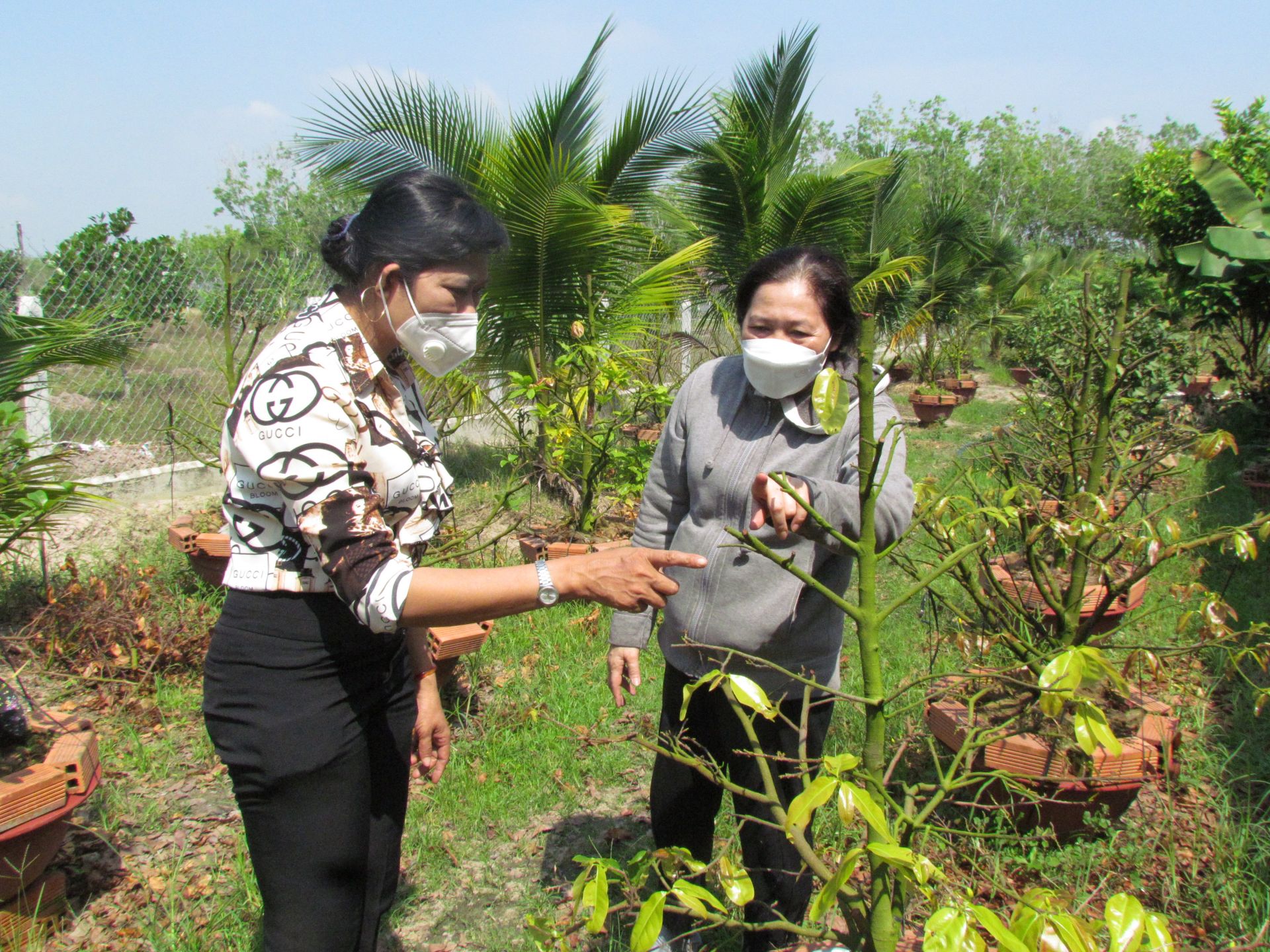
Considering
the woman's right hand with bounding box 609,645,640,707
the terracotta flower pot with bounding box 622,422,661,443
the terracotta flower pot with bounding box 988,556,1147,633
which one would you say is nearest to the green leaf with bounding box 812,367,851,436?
the woman's right hand with bounding box 609,645,640,707

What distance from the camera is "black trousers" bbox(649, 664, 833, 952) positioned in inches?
81.6

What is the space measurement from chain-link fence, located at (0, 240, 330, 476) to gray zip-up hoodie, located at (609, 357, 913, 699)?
4436 mm

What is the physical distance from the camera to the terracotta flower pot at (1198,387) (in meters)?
9.17

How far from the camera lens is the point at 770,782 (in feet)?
4.91

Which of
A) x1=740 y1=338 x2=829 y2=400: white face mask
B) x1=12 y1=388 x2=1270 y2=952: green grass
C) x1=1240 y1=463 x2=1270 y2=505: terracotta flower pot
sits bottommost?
x1=12 y1=388 x2=1270 y2=952: green grass

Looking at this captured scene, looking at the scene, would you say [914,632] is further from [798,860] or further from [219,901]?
[219,901]

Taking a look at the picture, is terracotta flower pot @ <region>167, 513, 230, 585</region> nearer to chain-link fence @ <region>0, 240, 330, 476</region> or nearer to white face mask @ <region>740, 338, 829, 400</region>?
chain-link fence @ <region>0, 240, 330, 476</region>

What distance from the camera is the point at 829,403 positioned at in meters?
1.09

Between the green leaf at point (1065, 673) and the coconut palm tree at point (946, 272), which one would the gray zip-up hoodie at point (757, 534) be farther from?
the coconut palm tree at point (946, 272)

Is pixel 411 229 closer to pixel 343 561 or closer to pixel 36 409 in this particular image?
pixel 343 561

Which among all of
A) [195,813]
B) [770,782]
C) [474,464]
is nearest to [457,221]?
[770,782]

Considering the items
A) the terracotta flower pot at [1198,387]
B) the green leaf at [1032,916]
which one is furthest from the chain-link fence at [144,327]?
the terracotta flower pot at [1198,387]

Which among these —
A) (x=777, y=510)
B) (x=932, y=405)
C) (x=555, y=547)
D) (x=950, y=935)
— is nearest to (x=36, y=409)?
(x=555, y=547)

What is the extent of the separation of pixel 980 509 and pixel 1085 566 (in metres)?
1.09
